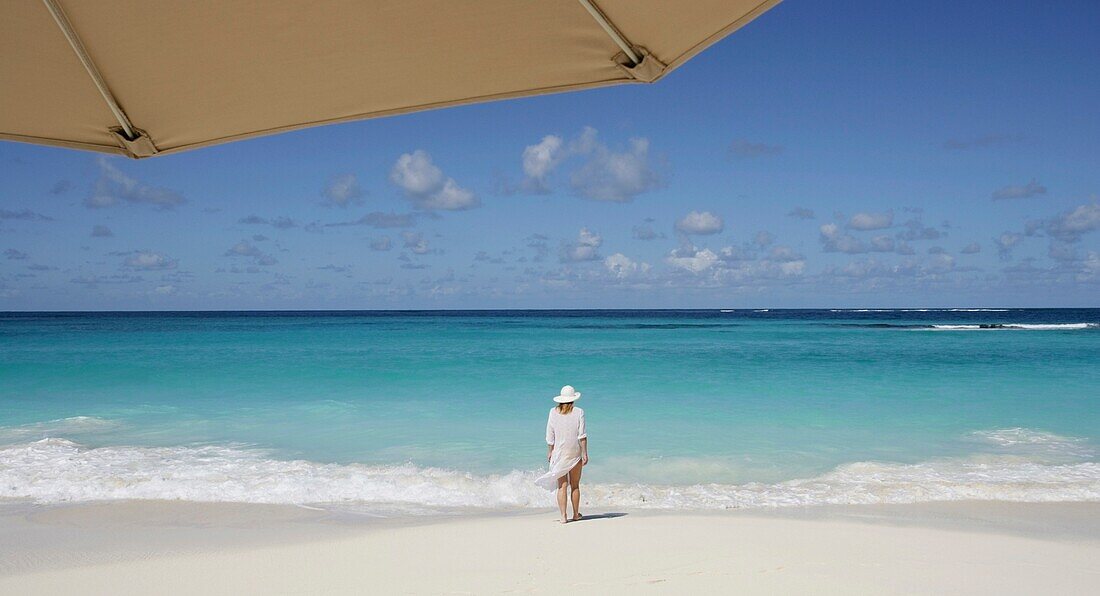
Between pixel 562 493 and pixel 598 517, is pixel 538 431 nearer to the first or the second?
pixel 598 517

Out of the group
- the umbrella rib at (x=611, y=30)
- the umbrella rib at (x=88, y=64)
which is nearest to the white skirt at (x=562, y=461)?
the umbrella rib at (x=88, y=64)

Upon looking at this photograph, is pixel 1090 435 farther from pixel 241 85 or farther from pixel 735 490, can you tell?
pixel 241 85

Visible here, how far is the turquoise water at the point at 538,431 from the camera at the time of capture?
771 cm

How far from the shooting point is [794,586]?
14.7ft

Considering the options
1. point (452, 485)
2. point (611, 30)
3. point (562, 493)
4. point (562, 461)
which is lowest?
point (452, 485)

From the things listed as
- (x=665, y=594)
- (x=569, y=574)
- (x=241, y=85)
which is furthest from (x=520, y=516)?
(x=241, y=85)

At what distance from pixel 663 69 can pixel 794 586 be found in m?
3.85

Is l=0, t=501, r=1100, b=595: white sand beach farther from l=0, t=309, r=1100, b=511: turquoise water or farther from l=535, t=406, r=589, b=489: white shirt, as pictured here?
l=0, t=309, r=1100, b=511: turquoise water

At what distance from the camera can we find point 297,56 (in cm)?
183

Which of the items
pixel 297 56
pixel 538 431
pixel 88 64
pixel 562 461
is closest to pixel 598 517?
pixel 562 461

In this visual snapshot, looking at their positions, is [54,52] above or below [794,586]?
above

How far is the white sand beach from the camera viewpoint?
183 inches

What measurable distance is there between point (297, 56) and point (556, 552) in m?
4.32

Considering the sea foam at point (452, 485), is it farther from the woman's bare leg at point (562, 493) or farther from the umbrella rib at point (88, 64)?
the umbrella rib at point (88, 64)
